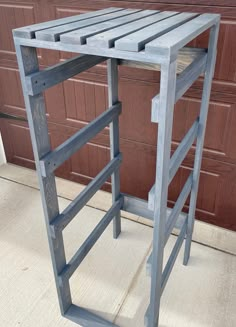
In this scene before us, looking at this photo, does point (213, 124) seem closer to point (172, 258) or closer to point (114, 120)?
point (114, 120)

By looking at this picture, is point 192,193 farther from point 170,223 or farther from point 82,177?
point 82,177

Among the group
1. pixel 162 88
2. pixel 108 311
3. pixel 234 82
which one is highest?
pixel 162 88

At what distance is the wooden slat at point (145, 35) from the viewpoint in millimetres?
778

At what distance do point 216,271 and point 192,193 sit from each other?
532 millimetres

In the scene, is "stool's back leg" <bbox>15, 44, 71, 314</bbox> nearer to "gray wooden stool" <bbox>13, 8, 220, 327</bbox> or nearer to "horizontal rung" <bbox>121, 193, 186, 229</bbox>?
"gray wooden stool" <bbox>13, 8, 220, 327</bbox>

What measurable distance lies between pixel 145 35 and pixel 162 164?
0.36 m

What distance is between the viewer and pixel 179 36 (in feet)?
2.73

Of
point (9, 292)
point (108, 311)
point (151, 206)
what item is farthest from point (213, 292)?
point (9, 292)

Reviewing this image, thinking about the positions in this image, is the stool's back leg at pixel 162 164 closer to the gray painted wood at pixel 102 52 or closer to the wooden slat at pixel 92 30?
the gray painted wood at pixel 102 52

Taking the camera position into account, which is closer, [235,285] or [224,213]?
[235,285]

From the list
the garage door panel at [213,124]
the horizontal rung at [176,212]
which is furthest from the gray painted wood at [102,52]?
the garage door panel at [213,124]

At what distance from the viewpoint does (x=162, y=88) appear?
801 mm

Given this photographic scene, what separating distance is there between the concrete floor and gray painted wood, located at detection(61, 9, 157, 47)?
128 cm

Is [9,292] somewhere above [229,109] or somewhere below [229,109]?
below
